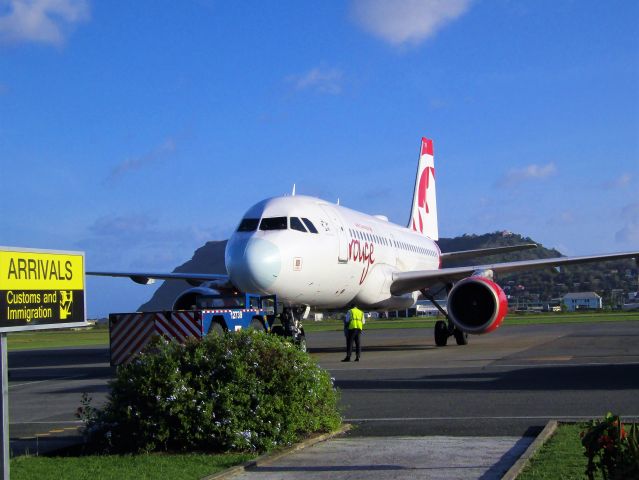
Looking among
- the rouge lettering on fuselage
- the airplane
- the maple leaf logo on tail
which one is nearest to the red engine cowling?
the airplane

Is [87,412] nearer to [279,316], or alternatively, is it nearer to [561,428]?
[561,428]

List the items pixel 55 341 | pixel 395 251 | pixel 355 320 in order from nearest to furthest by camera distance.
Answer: pixel 355 320
pixel 395 251
pixel 55 341

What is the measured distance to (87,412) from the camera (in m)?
Answer: 9.34

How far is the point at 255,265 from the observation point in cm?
1894

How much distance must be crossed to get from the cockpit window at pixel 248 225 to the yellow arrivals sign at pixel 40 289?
14.0m

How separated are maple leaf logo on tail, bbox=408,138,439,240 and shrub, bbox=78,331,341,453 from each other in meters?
27.2

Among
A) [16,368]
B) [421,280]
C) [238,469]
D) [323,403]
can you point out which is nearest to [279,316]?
[421,280]

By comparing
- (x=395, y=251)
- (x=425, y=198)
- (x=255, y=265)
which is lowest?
(x=255, y=265)

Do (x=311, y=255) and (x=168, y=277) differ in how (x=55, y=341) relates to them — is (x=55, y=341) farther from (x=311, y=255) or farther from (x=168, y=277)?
(x=311, y=255)

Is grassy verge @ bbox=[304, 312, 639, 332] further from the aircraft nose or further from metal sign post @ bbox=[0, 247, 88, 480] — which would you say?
metal sign post @ bbox=[0, 247, 88, 480]

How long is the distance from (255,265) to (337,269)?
3.42 m

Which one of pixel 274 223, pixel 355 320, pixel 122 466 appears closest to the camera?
pixel 122 466

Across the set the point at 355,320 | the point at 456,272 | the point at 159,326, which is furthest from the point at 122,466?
the point at 456,272

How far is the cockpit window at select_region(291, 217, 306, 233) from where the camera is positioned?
20.5 m
